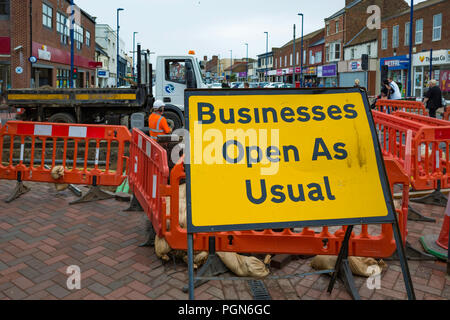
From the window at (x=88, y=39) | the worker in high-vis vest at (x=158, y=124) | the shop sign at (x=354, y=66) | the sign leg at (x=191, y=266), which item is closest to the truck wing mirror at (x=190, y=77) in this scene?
the worker in high-vis vest at (x=158, y=124)

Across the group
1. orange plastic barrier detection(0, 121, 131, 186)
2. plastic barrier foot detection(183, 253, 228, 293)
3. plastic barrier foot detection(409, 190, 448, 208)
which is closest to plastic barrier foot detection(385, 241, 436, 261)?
plastic barrier foot detection(183, 253, 228, 293)

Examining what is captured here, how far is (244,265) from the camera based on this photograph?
3.95 m

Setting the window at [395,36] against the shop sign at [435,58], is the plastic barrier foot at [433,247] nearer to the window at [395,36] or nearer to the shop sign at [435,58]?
the shop sign at [435,58]

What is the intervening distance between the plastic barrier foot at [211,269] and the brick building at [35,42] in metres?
23.2

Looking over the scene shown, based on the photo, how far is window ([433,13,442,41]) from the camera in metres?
31.2

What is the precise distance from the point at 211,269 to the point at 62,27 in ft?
116

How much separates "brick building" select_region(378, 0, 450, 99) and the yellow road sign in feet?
93.1

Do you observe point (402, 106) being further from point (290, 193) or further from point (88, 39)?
point (88, 39)

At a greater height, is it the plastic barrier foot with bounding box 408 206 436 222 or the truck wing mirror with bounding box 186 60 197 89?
the truck wing mirror with bounding box 186 60 197 89

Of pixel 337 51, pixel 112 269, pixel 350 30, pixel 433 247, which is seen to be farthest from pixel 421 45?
pixel 112 269

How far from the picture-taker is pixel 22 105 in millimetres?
13445

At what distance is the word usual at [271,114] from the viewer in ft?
9.62

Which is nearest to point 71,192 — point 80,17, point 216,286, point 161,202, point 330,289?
point 161,202

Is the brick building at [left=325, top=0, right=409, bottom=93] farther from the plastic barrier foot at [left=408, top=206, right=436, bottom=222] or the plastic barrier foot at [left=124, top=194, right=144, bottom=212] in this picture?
the plastic barrier foot at [left=124, top=194, right=144, bottom=212]
